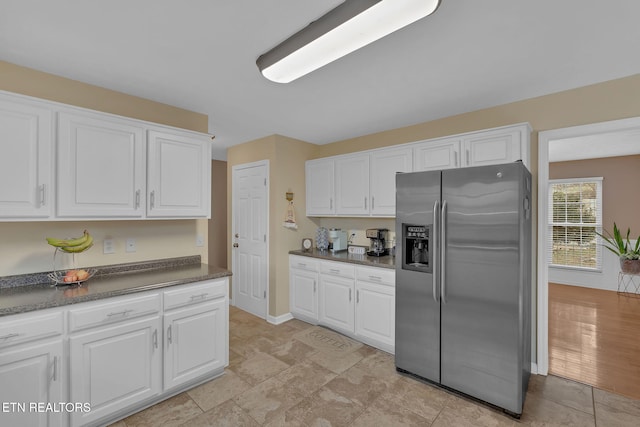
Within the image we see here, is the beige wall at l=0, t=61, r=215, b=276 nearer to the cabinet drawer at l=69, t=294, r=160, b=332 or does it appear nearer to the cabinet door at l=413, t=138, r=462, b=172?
the cabinet drawer at l=69, t=294, r=160, b=332

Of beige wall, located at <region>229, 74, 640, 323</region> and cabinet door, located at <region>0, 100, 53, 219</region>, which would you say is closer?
cabinet door, located at <region>0, 100, 53, 219</region>

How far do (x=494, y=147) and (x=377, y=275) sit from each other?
1.62 m

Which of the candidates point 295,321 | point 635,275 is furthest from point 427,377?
point 635,275

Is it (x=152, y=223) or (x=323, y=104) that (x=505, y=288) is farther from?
(x=152, y=223)

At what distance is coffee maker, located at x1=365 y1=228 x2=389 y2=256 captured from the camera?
353cm

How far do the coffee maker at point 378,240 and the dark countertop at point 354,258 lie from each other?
0.11 meters

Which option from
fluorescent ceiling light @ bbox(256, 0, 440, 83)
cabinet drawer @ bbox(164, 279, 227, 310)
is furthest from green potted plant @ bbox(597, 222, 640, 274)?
cabinet drawer @ bbox(164, 279, 227, 310)

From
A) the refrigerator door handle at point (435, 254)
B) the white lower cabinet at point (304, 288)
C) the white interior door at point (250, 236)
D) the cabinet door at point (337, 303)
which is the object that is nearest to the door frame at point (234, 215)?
the white interior door at point (250, 236)

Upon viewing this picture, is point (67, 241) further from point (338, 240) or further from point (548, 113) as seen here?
point (548, 113)

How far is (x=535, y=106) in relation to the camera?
8.71 feet

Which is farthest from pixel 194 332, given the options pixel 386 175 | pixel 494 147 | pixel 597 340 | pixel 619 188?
pixel 619 188

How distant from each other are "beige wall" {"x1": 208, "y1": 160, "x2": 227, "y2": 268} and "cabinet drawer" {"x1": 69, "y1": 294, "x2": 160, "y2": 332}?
3.24 meters

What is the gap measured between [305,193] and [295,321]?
5.74ft

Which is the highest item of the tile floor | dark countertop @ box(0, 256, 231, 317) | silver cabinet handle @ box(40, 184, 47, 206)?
silver cabinet handle @ box(40, 184, 47, 206)
